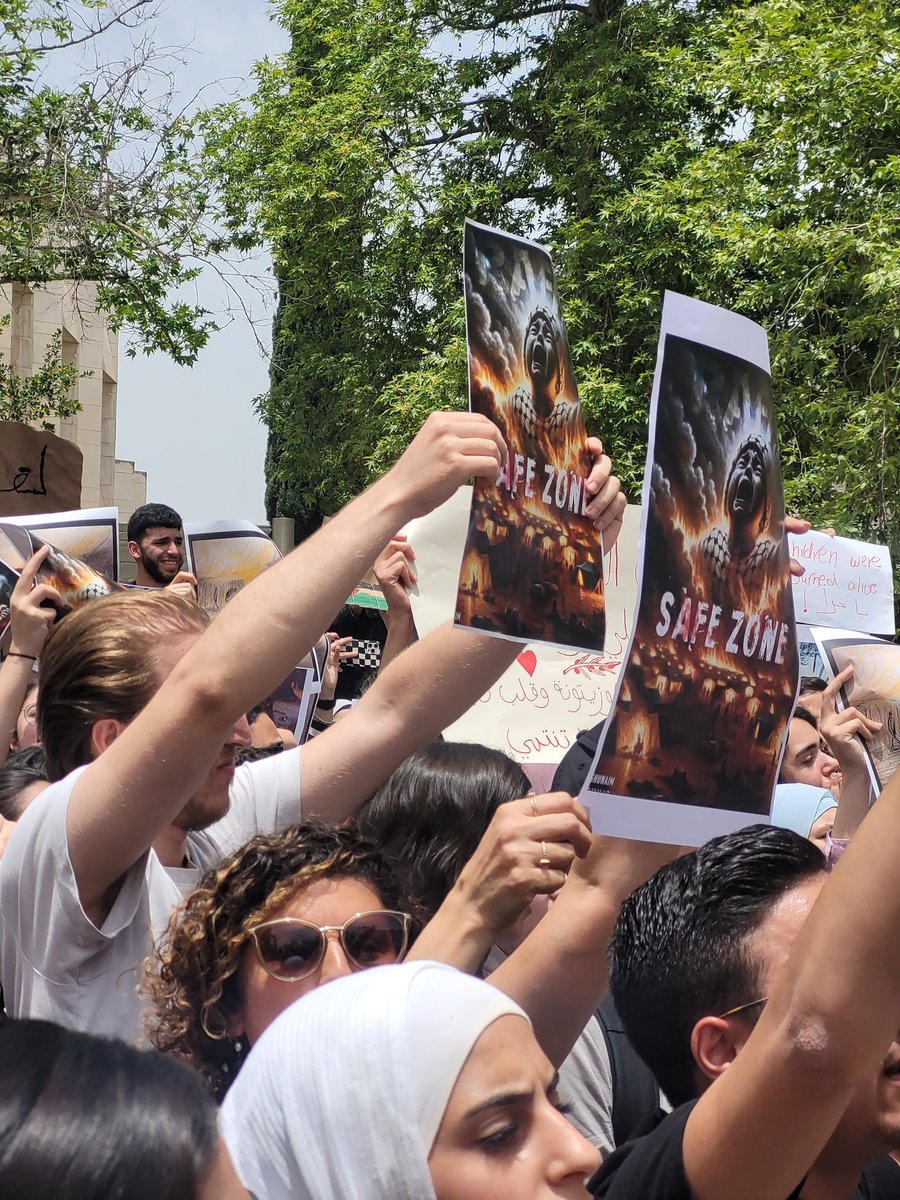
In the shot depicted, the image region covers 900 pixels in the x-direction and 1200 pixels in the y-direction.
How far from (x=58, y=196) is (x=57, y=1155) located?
29.6 ft

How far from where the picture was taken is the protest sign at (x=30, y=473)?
6.24m

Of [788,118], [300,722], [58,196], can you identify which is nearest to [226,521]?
[300,722]

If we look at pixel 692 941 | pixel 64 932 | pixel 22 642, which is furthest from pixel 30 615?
pixel 692 941

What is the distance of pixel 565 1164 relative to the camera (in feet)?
4.55

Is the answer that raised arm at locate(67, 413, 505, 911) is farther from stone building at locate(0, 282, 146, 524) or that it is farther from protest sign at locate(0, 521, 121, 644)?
stone building at locate(0, 282, 146, 524)

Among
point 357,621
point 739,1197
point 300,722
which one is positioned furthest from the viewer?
point 357,621

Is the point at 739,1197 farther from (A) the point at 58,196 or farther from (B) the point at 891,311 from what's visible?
(B) the point at 891,311

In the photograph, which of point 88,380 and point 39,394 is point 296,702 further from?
point 88,380

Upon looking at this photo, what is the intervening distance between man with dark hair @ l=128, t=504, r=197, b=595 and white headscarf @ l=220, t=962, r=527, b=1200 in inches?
171

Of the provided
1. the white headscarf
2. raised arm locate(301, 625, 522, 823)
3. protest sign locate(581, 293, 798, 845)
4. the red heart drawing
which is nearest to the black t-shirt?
the white headscarf

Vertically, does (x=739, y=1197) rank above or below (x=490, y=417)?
below

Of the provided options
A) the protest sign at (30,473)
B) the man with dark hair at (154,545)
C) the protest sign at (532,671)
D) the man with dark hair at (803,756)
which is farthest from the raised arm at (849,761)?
the protest sign at (30,473)

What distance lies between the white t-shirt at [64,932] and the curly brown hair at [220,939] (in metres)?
0.05

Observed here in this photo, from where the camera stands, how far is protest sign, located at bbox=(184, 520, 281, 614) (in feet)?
15.5
